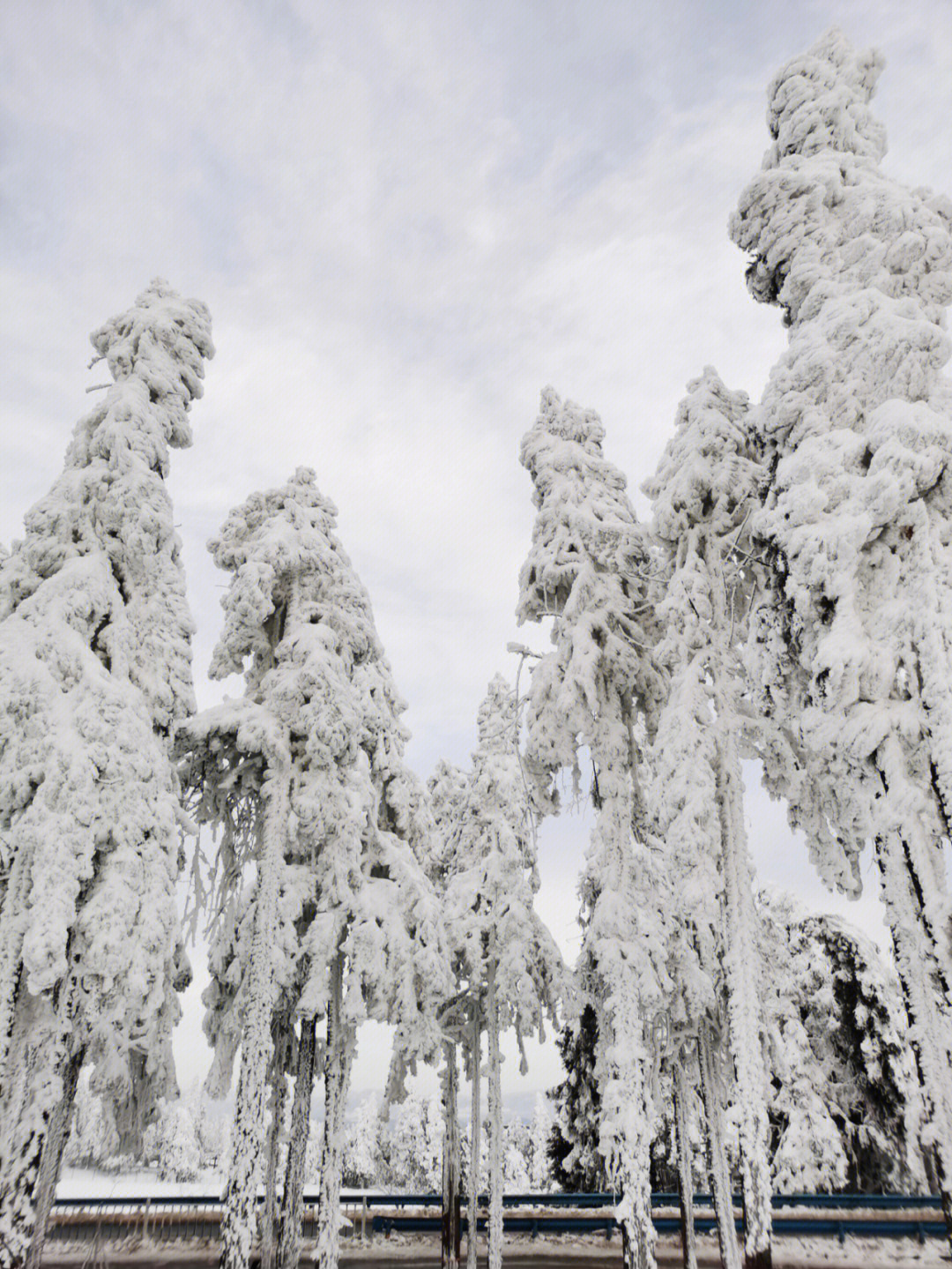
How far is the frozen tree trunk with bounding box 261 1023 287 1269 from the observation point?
571 inches

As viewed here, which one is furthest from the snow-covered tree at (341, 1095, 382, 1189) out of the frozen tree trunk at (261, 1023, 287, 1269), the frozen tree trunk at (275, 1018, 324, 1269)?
the frozen tree trunk at (275, 1018, 324, 1269)

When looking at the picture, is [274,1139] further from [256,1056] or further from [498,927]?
[498,927]

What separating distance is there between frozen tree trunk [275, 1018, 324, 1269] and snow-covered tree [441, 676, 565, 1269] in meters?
3.61

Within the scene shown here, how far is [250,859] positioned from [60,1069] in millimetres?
4370

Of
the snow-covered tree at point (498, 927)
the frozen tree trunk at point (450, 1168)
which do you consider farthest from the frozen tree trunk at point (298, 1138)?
the frozen tree trunk at point (450, 1168)

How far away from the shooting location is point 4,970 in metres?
8.68

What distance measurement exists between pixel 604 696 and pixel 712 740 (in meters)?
3.17

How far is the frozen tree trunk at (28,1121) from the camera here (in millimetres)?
8453

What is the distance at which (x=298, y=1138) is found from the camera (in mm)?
14469

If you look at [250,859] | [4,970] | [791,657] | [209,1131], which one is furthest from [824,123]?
[209,1131]

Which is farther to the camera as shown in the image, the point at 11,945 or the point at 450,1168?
the point at 450,1168

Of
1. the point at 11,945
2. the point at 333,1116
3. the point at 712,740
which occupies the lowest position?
the point at 333,1116

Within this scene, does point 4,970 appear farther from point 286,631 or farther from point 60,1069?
point 286,631

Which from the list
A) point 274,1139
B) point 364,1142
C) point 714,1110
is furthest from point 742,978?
point 364,1142
